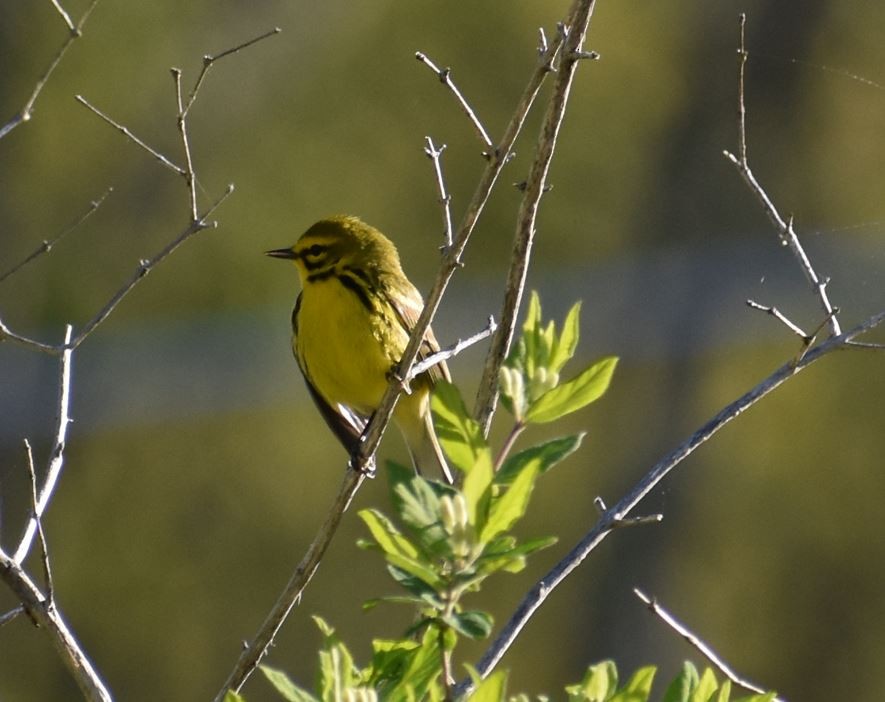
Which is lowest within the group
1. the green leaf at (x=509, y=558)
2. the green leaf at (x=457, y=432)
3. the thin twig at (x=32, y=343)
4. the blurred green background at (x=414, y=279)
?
the blurred green background at (x=414, y=279)

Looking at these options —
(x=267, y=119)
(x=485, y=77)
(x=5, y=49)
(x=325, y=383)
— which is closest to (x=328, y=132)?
(x=267, y=119)

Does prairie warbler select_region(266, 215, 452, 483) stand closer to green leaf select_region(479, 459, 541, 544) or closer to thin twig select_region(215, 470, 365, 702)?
thin twig select_region(215, 470, 365, 702)

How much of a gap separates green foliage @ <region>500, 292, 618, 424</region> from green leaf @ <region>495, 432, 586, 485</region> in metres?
0.03

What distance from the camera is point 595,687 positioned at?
192 cm

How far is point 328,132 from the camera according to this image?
15.6 m

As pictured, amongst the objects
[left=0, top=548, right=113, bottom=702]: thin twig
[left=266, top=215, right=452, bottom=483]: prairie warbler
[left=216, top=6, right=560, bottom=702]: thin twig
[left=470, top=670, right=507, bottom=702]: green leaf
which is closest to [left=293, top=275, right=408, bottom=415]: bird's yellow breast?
[left=266, top=215, right=452, bottom=483]: prairie warbler

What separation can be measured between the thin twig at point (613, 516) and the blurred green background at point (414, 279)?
9.92 meters

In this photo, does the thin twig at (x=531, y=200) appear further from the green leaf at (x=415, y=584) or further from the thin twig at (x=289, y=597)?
the green leaf at (x=415, y=584)

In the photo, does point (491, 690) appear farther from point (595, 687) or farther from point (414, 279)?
point (414, 279)

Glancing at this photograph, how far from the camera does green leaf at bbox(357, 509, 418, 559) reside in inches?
68.7

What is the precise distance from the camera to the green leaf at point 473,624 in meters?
1.72

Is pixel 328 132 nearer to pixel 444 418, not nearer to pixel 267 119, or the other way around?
pixel 267 119

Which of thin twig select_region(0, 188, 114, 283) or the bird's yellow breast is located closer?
thin twig select_region(0, 188, 114, 283)

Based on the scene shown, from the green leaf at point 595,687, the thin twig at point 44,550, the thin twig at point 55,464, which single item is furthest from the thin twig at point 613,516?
the thin twig at point 55,464
